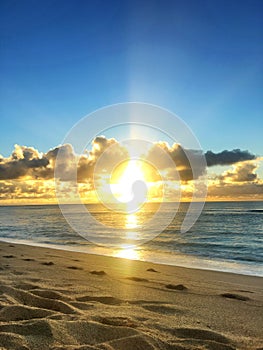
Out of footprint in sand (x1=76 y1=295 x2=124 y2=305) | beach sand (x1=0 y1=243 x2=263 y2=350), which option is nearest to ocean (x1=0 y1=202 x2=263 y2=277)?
beach sand (x1=0 y1=243 x2=263 y2=350)

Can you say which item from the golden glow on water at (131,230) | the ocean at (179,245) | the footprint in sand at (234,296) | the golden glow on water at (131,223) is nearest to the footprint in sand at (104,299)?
the footprint in sand at (234,296)

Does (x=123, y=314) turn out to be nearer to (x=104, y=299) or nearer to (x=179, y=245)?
(x=104, y=299)

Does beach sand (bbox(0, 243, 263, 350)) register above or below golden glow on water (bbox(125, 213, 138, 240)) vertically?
above

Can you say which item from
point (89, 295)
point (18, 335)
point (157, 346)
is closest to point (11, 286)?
point (89, 295)

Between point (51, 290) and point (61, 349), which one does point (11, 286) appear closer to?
point (51, 290)

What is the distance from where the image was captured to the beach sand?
3855 millimetres

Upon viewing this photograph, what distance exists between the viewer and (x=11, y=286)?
6484 mm

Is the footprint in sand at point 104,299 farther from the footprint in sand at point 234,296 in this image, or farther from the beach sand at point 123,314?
the footprint in sand at point 234,296

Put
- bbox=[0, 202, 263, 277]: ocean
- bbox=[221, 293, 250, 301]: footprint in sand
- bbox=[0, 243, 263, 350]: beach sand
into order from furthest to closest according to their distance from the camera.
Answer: bbox=[0, 202, 263, 277]: ocean, bbox=[221, 293, 250, 301]: footprint in sand, bbox=[0, 243, 263, 350]: beach sand

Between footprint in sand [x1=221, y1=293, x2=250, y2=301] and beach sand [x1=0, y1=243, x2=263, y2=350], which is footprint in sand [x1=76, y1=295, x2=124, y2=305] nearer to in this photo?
beach sand [x1=0, y1=243, x2=263, y2=350]

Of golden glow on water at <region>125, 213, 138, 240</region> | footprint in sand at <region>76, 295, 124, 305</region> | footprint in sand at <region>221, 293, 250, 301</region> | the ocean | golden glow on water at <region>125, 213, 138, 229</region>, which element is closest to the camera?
footprint in sand at <region>76, 295, 124, 305</region>

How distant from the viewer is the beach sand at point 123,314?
12.6ft

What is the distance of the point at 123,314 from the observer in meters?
4.95

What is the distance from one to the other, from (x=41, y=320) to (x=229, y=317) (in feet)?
9.56
